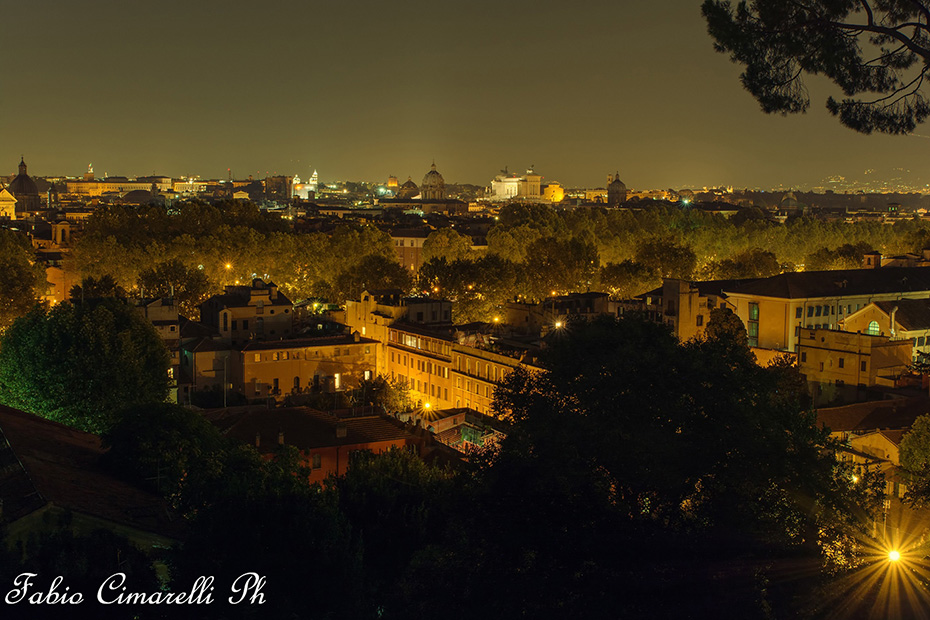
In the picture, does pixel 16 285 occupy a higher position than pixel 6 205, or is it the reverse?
pixel 6 205

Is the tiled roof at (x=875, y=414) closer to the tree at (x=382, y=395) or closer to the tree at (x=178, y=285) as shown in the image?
the tree at (x=382, y=395)

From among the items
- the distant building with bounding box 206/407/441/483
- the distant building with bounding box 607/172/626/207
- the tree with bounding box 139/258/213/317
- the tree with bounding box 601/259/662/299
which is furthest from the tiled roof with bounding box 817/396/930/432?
the distant building with bounding box 607/172/626/207

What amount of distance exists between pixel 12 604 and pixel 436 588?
4201 mm

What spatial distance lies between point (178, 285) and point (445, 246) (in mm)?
20630

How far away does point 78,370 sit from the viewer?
66.5ft

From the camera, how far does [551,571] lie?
33.4ft

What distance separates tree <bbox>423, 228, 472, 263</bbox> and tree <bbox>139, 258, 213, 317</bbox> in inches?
725

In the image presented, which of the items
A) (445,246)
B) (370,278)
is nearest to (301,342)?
(370,278)

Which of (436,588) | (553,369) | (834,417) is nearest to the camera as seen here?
(436,588)

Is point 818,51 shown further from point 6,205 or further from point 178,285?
point 6,205

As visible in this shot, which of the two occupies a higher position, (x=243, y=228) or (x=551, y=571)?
(x=243, y=228)

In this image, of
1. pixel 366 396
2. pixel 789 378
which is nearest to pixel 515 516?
pixel 789 378

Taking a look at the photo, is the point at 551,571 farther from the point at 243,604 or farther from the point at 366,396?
the point at 366,396

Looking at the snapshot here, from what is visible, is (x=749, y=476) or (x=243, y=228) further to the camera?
(x=243, y=228)
